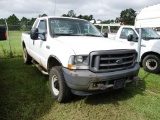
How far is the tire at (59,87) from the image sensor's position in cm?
392

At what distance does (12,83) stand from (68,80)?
98.6 inches

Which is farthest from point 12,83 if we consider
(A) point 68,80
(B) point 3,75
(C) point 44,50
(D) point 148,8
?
(D) point 148,8

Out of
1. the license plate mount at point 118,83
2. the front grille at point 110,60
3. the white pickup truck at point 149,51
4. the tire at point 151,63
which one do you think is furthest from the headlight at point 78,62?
the tire at point 151,63

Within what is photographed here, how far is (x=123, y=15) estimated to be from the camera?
82.5m

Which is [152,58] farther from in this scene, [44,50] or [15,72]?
[15,72]

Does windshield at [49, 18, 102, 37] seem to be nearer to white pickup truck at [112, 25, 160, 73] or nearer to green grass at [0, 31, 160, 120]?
green grass at [0, 31, 160, 120]

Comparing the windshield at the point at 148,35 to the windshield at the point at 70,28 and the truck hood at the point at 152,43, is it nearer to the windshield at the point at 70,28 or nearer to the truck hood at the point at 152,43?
the truck hood at the point at 152,43

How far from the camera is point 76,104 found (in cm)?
419

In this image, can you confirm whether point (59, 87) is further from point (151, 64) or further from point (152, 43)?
point (152, 43)

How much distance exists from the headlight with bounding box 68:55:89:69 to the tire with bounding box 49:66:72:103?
18.9 inches

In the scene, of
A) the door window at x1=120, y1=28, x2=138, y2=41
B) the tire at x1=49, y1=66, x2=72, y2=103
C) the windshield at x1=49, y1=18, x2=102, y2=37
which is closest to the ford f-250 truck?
the tire at x1=49, y1=66, x2=72, y2=103

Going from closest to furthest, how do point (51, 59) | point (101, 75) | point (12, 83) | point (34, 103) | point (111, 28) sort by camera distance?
point (101, 75) < point (34, 103) < point (51, 59) < point (12, 83) < point (111, 28)

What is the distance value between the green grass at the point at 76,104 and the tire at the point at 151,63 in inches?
58.3

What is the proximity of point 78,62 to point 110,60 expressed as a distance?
0.64m
